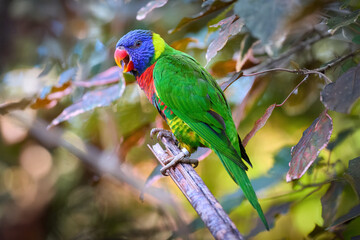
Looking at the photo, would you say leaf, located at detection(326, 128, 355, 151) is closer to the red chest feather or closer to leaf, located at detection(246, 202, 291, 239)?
leaf, located at detection(246, 202, 291, 239)

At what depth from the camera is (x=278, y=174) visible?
1283mm

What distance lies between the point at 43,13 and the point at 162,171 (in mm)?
1447

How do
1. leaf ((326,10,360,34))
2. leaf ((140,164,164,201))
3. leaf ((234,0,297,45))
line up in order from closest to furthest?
leaf ((234,0,297,45)) → leaf ((326,10,360,34)) → leaf ((140,164,164,201))

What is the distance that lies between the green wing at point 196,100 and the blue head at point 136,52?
191mm

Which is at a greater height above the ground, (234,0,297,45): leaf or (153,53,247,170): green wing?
(234,0,297,45): leaf

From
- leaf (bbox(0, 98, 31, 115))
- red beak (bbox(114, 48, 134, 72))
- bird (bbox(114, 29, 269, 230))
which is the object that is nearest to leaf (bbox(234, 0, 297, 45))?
bird (bbox(114, 29, 269, 230))

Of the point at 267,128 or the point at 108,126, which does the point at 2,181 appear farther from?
the point at 267,128

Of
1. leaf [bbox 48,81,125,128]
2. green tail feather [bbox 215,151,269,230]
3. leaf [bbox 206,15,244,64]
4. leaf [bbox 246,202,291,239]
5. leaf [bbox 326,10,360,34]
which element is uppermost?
leaf [bbox 206,15,244,64]

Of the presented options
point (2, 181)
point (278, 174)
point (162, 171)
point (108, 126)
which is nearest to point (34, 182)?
point (2, 181)

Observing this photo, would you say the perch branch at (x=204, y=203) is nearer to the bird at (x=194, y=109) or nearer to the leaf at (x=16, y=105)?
the bird at (x=194, y=109)

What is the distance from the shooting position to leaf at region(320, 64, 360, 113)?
2.06 ft

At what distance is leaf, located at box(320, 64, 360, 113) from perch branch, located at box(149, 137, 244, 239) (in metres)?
0.29

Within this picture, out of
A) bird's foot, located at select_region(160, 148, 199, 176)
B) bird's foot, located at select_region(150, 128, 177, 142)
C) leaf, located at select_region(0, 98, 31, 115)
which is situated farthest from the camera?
leaf, located at select_region(0, 98, 31, 115)

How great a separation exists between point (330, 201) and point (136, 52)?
81 centimetres
